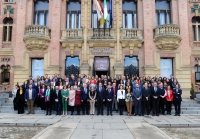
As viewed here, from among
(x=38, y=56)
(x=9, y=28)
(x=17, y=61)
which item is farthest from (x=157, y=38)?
(x=9, y=28)

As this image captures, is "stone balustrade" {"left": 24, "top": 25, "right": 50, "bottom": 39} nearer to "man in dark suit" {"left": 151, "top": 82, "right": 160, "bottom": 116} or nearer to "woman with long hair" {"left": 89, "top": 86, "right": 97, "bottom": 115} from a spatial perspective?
"woman with long hair" {"left": 89, "top": 86, "right": 97, "bottom": 115}

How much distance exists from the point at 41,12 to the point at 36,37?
3320 millimetres

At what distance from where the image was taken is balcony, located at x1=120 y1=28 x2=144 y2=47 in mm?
18906

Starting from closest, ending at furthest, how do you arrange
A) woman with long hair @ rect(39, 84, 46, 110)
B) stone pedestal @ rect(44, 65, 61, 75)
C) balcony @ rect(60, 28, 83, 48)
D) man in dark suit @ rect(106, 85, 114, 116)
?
man in dark suit @ rect(106, 85, 114, 116), woman with long hair @ rect(39, 84, 46, 110), stone pedestal @ rect(44, 65, 61, 75), balcony @ rect(60, 28, 83, 48)

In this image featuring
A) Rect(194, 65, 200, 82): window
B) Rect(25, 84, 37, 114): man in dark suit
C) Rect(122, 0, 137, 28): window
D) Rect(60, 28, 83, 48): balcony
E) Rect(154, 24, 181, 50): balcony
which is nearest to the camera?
Rect(25, 84, 37, 114): man in dark suit

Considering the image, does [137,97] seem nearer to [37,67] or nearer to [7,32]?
[37,67]

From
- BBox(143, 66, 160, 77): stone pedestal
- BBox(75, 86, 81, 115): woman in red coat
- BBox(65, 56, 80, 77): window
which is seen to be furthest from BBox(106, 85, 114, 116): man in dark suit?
BBox(65, 56, 80, 77): window

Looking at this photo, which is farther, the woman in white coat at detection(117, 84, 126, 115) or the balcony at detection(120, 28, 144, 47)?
the balcony at detection(120, 28, 144, 47)

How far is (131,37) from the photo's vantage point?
1900 cm

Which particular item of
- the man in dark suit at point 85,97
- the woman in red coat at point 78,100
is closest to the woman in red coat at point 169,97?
the man in dark suit at point 85,97

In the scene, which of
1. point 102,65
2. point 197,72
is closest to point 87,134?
point 102,65

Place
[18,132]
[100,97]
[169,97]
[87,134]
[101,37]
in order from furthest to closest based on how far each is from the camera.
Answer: [101,37], [169,97], [100,97], [18,132], [87,134]

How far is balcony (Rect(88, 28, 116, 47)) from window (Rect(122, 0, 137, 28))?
5.71 ft

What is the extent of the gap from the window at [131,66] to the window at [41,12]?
337 inches
